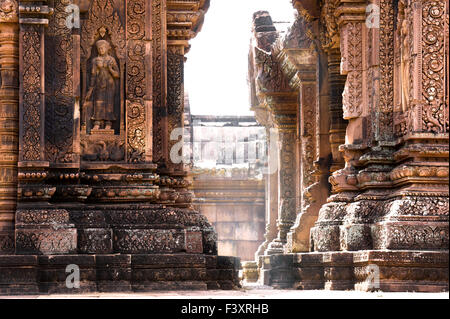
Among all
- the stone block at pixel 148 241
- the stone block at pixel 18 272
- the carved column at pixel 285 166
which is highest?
the carved column at pixel 285 166

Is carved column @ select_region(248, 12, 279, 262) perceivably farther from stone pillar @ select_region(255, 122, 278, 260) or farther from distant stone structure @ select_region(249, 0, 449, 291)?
distant stone structure @ select_region(249, 0, 449, 291)

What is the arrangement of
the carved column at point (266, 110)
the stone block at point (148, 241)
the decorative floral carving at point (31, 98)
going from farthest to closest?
the carved column at point (266, 110) → the decorative floral carving at point (31, 98) → the stone block at point (148, 241)

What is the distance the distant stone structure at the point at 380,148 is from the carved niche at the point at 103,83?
11.5 ft

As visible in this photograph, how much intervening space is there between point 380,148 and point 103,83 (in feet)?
13.6

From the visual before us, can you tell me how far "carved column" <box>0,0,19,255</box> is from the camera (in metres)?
16.8

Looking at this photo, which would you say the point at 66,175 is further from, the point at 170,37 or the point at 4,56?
the point at 170,37

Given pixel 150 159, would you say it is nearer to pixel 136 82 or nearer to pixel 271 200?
pixel 136 82

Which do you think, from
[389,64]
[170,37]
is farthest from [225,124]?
[389,64]

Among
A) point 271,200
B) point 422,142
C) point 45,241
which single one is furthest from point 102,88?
point 271,200

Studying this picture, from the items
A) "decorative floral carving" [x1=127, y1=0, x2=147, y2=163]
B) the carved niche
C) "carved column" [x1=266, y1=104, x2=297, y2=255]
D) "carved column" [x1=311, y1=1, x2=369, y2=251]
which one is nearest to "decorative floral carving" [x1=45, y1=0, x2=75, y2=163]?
the carved niche

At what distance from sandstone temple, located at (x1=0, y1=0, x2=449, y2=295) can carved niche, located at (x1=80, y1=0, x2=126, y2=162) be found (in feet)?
0.07

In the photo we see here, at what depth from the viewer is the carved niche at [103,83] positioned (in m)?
17.1

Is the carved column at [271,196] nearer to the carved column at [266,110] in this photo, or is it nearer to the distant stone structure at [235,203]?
the carved column at [266,110]

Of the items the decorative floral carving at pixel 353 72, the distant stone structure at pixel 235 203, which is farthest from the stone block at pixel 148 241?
the distant stone structure at pixel 235 203
